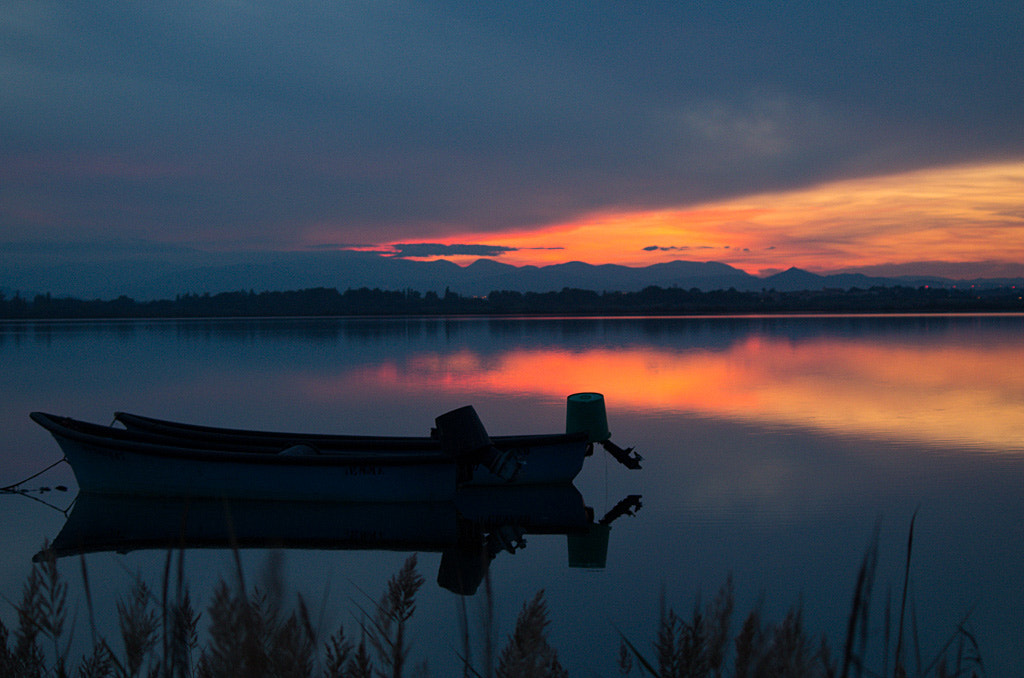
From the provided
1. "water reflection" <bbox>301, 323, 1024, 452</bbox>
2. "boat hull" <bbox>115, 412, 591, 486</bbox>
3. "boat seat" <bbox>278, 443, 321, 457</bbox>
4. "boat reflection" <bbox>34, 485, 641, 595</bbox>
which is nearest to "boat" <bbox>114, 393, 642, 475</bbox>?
"boat hull" <bbox>115, 412, 591, 486</bbox>

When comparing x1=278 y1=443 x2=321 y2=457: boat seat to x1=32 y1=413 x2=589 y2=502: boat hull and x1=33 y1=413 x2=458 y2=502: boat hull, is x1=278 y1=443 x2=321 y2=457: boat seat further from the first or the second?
x1=33 y1=413 x2=458 y2=502: boat hull

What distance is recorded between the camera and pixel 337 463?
11297mm

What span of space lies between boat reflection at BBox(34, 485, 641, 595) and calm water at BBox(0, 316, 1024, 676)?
131 millimetres

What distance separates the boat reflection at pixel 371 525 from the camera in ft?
32.0

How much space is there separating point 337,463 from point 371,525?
1.17 m

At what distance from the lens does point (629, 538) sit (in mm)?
10203

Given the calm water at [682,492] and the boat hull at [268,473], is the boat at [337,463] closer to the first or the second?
the boat hull at [268,473]

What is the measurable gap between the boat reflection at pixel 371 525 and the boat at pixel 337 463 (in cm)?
22

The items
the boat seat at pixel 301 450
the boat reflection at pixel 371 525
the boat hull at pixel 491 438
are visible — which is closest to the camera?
the boat reflection at pixel 371 525

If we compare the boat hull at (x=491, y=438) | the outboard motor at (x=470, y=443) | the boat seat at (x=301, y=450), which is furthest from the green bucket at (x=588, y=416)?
the boat seat at (x=301, y=450)

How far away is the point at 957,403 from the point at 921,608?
17258 millimetres

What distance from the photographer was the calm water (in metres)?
7.58

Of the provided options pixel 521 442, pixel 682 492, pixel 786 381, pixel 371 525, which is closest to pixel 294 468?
pixel 371 525

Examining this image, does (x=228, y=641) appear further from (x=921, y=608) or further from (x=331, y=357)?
(x=331, y=357)
